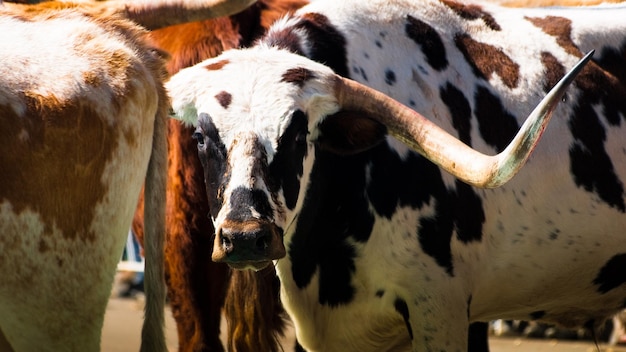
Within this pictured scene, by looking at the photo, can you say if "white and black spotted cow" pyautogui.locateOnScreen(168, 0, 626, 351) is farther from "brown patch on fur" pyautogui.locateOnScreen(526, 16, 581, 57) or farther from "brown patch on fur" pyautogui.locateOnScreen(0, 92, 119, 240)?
"brown patch on fur" pyautogui.locateOnScreen(0, 92, 119, 240)

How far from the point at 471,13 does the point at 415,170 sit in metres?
0.92

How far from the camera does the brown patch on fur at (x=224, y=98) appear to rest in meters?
3.96

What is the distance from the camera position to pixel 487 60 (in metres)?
4.67

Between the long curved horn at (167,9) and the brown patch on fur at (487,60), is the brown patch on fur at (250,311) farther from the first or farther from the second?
the brown patch on fur at (487,60)

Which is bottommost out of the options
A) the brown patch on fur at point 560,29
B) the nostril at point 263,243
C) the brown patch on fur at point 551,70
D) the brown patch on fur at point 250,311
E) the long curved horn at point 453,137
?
the brown patch on fur at point 250,311

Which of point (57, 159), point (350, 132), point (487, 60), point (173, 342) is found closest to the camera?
point (57, 159)

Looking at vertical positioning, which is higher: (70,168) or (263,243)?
(70,168)

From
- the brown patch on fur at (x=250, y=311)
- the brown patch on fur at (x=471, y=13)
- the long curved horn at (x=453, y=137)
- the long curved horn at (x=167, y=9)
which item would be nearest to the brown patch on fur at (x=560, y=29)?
the brown patch on fur at (x=471, y=13)

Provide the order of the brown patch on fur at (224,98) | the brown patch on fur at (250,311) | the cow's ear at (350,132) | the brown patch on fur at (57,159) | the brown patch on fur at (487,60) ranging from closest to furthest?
the brown patch on fur at (57,159) → the brown patch on fur at (224,98) → the cow's ear at (350,132) → the brown patch on fur at (250,311) → the brown patch on fur at (487,60)

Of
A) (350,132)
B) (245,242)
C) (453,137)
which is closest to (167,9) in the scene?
(350,132)

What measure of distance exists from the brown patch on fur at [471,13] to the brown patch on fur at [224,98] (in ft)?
4.28

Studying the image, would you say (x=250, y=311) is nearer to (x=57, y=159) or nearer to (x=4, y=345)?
(x=4, y=345)

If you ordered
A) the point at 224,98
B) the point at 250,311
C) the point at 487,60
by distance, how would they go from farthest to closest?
the point at 487,60 < the point at 250,311 < the point at 224,98

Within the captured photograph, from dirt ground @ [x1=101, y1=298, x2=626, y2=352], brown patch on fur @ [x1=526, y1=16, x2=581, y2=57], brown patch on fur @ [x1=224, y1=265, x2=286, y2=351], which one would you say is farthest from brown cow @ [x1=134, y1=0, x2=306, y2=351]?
dirt ground @ [x1=101, y1=298, x2=626, y2=352]
